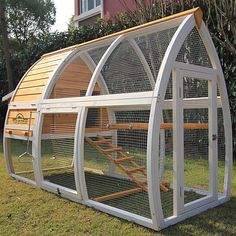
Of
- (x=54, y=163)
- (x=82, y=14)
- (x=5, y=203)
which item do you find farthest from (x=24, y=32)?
(x=5, y=203)

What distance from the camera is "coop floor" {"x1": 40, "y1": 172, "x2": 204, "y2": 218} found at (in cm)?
504

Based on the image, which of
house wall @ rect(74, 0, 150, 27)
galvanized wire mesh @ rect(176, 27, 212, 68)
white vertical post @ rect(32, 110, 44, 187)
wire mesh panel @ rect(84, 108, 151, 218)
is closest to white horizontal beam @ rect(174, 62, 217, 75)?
galvanized wire mesh @ rect(176, 27, 212, 68)

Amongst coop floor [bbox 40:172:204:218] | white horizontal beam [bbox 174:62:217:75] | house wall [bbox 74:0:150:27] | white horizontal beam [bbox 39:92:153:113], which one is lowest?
coop floor [bbox 40:172:204:218]

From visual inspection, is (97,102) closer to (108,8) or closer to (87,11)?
(108,8)

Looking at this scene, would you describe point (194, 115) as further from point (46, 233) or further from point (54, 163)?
point (54, 163)

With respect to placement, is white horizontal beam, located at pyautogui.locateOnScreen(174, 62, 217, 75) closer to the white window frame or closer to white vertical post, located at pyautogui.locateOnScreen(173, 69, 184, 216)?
white vertical post, located at pyautogui.locateOnScreen(173, 69, 184, 216)

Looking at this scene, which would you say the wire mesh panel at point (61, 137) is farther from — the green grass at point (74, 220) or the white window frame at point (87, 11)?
the white window frame at point (87, 11)

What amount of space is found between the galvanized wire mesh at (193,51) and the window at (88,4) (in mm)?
13353

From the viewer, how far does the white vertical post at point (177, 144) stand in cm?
440

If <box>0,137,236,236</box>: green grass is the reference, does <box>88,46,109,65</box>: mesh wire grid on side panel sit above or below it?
above

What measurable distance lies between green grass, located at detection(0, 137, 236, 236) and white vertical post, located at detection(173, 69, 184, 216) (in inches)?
11.3

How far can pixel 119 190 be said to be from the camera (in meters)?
6.00

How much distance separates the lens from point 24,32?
3147cm

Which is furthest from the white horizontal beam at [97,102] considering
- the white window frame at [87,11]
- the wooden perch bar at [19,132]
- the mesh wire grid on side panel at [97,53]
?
the white window frame at [87,11]
